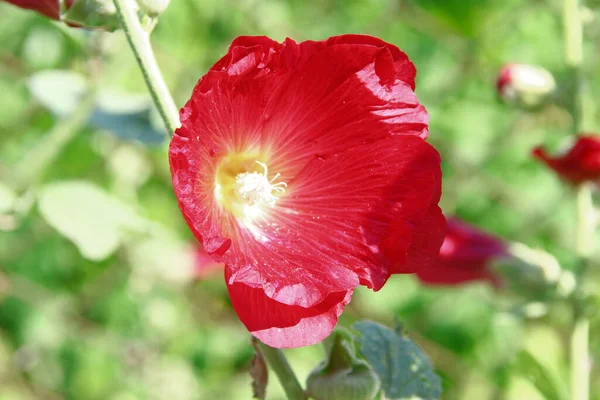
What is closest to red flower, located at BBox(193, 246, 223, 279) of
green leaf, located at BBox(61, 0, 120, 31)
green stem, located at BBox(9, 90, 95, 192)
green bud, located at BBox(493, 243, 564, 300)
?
green stem, located at BBox(9, 90, 95, 192)

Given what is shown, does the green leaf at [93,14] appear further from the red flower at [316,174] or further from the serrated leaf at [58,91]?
the serrated leaf at [58,91]

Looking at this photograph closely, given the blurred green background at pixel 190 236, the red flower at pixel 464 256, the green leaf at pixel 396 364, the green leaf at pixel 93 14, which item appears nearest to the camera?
the green leaf at pixel 93 14

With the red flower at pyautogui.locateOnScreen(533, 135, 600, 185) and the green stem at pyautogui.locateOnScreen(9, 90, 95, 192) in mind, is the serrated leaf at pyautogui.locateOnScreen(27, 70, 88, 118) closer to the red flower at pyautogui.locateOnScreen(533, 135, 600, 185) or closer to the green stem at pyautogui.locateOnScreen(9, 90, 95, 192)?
the green stem at pyautogui.locateOnScreen(9, 90, 95, 192)

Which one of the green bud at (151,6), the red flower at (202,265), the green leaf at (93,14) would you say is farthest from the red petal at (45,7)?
the red flower at (202,265)

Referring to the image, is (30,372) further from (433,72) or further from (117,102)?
(433,72)

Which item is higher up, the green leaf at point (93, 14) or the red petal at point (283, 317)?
the green leaf at point (93, 14)

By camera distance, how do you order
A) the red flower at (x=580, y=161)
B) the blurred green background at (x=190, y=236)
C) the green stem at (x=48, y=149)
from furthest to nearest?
1. the blurred green background at (x=190, y=236)
2. the green stem at (x=48, y=149)
3. the red flower at (x=580, y=161)
